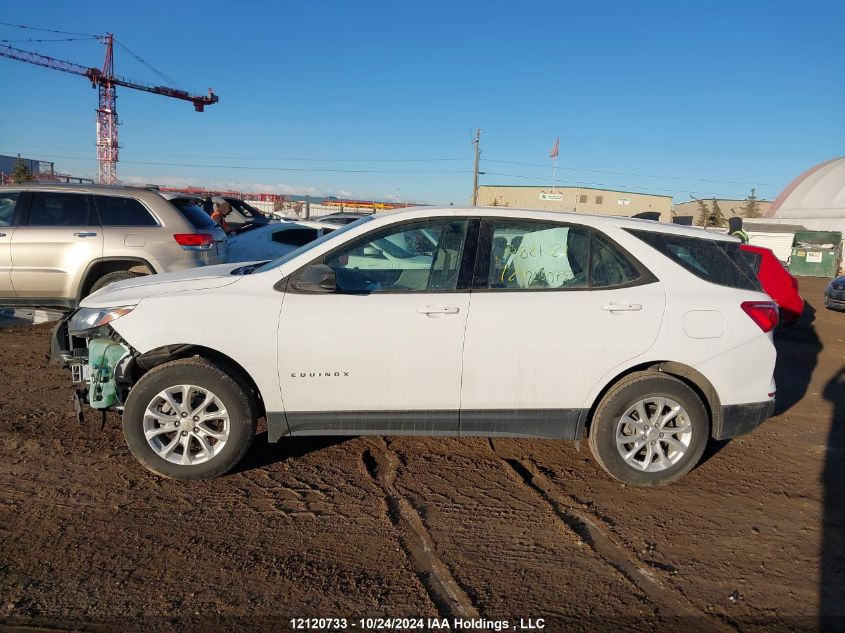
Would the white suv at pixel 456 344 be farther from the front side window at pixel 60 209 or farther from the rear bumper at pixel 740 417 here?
the front side window at pixel 60 209

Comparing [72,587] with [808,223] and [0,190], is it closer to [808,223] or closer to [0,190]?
[0,190]

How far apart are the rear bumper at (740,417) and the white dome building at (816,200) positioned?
3883 centimetres

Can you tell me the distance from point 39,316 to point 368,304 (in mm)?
7147

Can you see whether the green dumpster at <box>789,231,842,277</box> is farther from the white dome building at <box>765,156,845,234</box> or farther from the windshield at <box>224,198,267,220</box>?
the windshield at <box>224,198,267,220</box>

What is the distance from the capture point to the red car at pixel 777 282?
374 inches

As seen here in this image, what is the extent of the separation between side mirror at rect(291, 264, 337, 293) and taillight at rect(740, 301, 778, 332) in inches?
108

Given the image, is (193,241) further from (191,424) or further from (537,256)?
(537,256)

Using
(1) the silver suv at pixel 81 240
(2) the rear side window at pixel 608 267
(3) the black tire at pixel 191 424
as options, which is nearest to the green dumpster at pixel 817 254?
(2) the rear side window at pixel 608 267

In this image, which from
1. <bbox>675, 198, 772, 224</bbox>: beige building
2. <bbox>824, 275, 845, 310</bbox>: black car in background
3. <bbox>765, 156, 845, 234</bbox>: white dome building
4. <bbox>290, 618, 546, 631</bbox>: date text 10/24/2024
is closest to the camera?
<bbox>290, 618, 546, 631</bbox>: date text 10/24/2024

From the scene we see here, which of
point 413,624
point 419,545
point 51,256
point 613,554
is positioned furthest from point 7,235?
point 613,554

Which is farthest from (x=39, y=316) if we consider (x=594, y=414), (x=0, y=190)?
(x=594, y=414)

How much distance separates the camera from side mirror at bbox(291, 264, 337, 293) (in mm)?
3961

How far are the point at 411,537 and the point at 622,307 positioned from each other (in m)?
1.99

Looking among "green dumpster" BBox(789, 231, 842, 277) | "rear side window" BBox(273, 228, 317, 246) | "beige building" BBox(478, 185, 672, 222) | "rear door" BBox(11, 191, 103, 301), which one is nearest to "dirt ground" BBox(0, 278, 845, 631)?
"rear door" BBox(11, 191, 103, 301)
